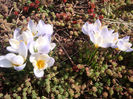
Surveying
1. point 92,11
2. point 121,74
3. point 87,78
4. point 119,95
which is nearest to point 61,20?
point 92,11

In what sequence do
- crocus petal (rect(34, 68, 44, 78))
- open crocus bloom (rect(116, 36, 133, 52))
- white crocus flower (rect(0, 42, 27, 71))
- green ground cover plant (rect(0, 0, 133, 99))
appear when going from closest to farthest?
white crocus flower (rect(0, 42, 27, 71)) → crocus petal (rect(34, 68, 44, 78)) → open crocus bloom (rect(116, 36, 133, 52)) → green ground cover plant (rect(0, 0, 133, 99))

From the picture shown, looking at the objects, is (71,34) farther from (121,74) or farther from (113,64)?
(121,74)

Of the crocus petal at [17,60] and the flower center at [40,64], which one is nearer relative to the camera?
the crocus petal at [17,60]

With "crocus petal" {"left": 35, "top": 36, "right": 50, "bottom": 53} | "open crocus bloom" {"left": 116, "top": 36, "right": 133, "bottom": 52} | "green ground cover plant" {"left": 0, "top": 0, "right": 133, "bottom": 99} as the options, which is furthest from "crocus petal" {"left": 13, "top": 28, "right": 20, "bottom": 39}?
"open crocus bloom" {"left": 116, "top": 36, "right": 133, "bottom": 52}

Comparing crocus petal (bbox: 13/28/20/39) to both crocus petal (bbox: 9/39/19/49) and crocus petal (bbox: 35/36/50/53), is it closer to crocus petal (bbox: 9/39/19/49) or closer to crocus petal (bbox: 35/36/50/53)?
crocus petal (bbox: 9/39/19/49)

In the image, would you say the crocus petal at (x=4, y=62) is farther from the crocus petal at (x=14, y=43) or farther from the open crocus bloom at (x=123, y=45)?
the open crocus bloom at (x=123, y=45)

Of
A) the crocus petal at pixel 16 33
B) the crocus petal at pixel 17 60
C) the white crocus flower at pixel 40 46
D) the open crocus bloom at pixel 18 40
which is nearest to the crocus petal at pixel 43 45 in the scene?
the white crocus flower at pixel 40 46
